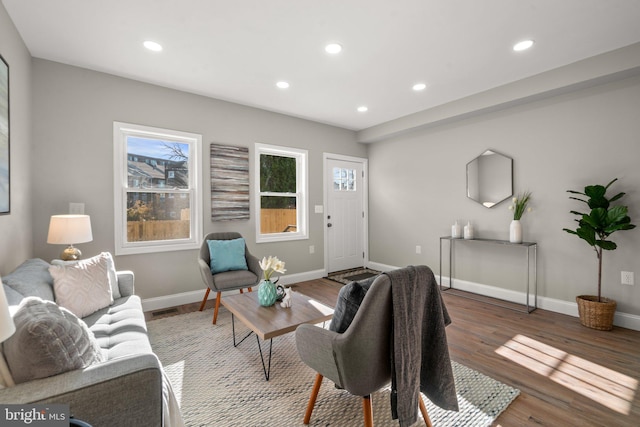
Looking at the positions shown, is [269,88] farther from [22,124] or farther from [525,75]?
[525,75]

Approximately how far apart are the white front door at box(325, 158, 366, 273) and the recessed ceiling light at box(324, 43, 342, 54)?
242cm

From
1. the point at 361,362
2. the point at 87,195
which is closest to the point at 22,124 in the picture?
the point at 87,195

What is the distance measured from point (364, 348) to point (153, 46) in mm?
2926

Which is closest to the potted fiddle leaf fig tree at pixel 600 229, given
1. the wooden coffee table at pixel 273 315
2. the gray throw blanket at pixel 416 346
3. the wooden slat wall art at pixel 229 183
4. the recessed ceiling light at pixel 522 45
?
the recessed ceiling light at pixel 522 45

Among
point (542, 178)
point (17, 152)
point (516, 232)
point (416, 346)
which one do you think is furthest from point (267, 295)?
point (542, 178)

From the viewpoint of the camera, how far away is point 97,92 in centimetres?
310

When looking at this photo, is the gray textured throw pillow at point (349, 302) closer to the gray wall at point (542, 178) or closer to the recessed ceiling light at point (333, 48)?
the recessed ceiling light at point (333, 48)

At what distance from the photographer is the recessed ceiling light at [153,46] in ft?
8.38

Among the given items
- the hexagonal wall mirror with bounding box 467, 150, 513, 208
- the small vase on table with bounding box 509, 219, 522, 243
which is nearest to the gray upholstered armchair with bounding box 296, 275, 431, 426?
the small vase on table with bounding box 509, 219, 522, 243

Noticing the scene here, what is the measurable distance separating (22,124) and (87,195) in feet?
2.62

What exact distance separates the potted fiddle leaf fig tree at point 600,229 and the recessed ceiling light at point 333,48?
2.67 m

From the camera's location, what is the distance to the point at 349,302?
4.93ft

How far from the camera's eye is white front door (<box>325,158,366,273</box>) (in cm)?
512

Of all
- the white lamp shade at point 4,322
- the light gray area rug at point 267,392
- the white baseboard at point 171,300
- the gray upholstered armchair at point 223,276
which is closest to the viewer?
the white lamp shade at point 4,322
